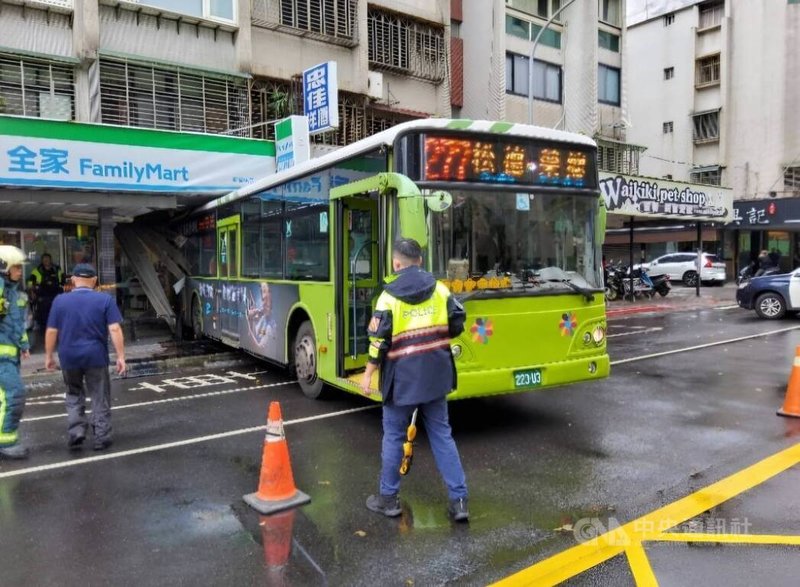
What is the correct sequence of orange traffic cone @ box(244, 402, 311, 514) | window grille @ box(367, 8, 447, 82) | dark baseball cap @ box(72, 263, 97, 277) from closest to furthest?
1. orange traffic cone @ box(244, 402, 311, 514)
2. dark baseball cap @ box(72, 263, 97, 277)
3. window grille @ box(367, 8, 447, 82)

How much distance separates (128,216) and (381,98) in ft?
30.0

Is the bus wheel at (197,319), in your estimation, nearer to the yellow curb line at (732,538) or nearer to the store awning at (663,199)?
the yellow curb line at (732,538)

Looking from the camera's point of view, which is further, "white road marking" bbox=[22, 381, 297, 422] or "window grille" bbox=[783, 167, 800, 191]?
"window grille" bbox=[783, 167, 800, 191]

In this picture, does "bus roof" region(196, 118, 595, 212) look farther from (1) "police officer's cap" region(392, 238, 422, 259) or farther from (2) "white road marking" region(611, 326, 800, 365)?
(2) "white road marking" region(611, 326, 800, 365)

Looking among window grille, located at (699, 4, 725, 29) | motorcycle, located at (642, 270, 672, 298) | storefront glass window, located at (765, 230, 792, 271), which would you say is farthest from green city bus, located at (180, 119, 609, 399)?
window grille, located at (699, 4, 725, 29)

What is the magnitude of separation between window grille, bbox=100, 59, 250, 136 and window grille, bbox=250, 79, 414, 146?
2.63 feet

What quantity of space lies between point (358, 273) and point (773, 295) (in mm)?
13723

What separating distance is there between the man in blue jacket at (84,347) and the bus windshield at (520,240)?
3.19 metres

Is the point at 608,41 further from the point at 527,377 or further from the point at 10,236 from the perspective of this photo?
the point at 527,377

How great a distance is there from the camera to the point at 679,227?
36.6 meters

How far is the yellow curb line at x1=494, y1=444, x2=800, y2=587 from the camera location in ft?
12.3

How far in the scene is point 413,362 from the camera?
438cm

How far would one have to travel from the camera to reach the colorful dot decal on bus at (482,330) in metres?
6.23

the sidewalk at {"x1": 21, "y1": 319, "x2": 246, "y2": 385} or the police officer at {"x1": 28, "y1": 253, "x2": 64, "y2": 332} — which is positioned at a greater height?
the police officer at {"x1": 28, "y1": 253, "x2": 64, "y2": 332}
